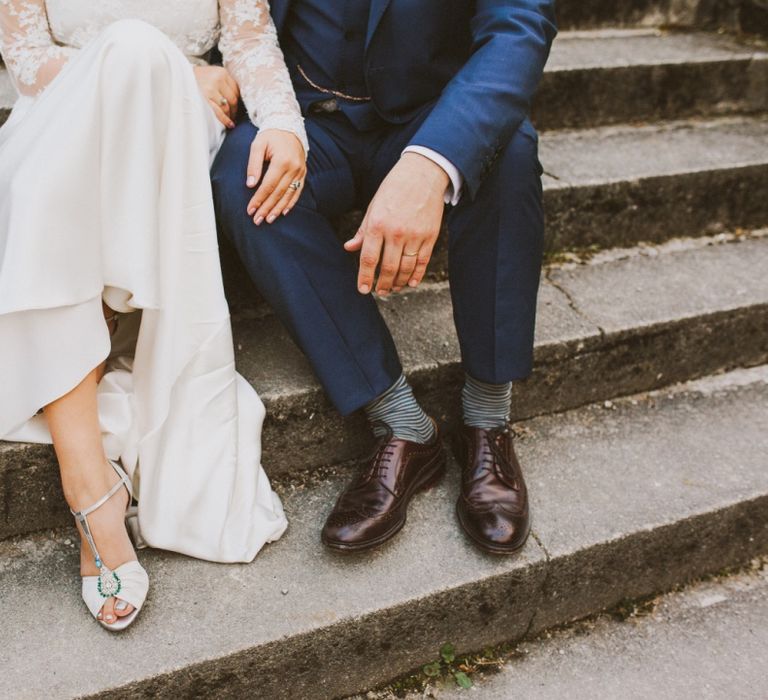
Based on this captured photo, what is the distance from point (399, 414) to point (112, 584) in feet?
2.46

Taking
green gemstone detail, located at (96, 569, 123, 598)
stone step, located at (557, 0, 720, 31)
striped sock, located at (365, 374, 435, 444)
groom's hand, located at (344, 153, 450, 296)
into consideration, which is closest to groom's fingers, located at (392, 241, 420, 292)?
groom's hand, located at (344, 153, 450, 296)

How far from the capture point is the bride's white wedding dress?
154 cm

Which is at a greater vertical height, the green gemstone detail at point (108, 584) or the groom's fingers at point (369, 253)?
the groom's fingers at point (369, 253)

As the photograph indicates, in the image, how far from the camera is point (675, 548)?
6.68 ft

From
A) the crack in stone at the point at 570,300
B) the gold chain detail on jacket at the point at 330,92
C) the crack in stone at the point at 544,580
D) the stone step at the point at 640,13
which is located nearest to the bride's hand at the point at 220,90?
the gold chain detail on jacket at the point at 330,92

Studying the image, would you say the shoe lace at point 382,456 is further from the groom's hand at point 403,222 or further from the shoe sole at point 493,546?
the groom's hand at point 403,222

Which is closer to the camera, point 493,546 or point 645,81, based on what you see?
point 493,546

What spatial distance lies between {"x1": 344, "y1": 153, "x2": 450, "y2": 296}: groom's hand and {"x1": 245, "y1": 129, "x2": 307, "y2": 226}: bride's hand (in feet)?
0.76

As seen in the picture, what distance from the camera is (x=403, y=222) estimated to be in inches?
64.2

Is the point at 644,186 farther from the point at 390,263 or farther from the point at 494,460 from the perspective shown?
the point at 390,263

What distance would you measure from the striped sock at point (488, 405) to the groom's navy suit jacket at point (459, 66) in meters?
0.52

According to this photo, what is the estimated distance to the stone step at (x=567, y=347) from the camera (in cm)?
197

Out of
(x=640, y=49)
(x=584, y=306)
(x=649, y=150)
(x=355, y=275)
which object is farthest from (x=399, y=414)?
(x=640, y=49)

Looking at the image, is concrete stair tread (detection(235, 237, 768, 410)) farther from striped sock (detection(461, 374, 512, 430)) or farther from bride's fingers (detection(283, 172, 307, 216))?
bride's fingers (detection(283, 172, 307, 216))
